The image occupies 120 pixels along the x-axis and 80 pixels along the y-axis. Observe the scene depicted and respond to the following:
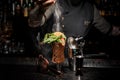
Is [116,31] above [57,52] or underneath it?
above

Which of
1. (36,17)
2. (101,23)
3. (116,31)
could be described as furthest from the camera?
(101,23)

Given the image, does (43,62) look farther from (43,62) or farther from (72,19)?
(72,19)

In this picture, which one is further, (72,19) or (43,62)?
(72,19)

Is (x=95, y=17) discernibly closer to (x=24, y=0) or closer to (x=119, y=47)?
(x=119, y=47)

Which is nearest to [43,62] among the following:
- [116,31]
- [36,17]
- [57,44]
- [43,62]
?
[43,62]

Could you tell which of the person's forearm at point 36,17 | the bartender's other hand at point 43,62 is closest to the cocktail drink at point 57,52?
the bartender's other hand at point 43,62

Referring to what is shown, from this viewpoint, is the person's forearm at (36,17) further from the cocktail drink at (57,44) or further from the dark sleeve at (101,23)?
the dark sleeve at (101,23)

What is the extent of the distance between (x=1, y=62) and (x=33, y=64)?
42 centimetres

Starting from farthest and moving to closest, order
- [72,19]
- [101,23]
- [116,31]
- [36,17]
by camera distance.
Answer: [72,19] → [101,23] → [116,31] → [36,17]

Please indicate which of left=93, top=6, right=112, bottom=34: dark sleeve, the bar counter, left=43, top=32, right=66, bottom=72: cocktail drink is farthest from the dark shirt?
the bar counter

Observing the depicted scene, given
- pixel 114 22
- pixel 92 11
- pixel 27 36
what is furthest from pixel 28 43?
pixel 92 11

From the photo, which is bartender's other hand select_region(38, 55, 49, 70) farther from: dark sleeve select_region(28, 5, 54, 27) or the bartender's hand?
dark sleeve select_region(28, 5, 54, 27)

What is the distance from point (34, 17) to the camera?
2.53m

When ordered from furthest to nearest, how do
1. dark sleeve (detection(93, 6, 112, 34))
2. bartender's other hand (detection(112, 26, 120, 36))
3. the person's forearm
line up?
dark sleeve (detection(93, 6, 112, 34)) < bartender's other hand (detection(112, 26, 120, 36)) < the person's forearm
